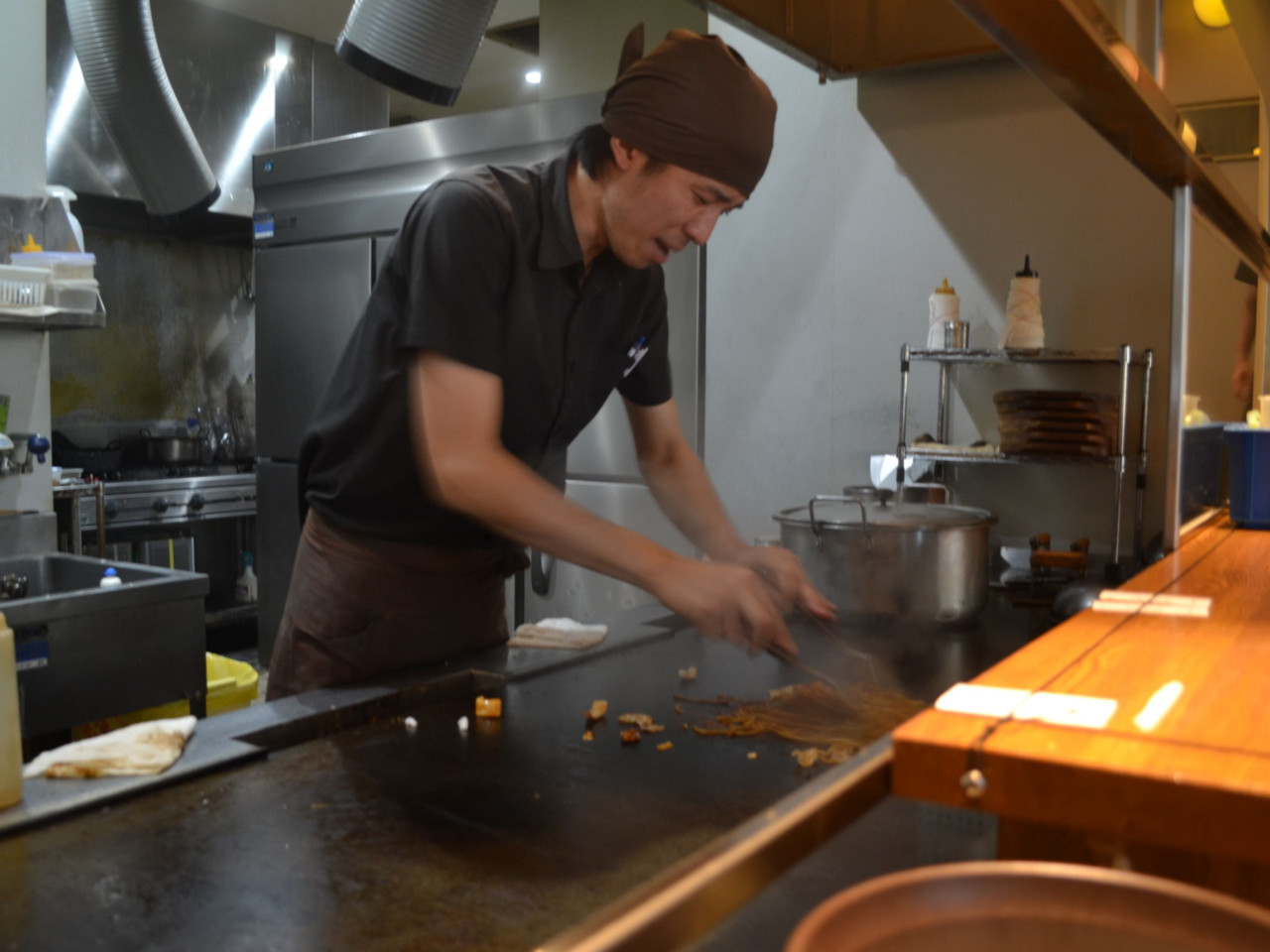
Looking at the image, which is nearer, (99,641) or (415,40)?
(415,40)

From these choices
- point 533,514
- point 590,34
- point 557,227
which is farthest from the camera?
point 590,34

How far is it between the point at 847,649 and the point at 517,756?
0.60m

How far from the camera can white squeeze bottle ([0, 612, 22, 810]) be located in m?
1.02

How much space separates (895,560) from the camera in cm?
181

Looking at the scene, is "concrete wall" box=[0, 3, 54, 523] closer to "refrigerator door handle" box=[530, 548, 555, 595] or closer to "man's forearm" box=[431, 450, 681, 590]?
"refrigerator door handle" box=[530, 548, 555, 595]

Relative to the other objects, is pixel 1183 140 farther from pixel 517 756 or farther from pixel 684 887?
pixel 684 887

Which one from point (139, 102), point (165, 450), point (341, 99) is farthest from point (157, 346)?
point (139, 102)

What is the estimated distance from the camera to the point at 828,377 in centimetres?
287

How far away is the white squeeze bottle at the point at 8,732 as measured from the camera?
1.02 meters

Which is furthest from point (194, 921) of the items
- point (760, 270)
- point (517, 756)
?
point (760, 270)

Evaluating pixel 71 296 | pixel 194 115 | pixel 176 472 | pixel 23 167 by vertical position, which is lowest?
pixel 176 472

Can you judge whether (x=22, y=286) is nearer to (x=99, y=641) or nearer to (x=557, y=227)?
(x=99, y=641)

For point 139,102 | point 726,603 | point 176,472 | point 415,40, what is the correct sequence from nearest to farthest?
point 726,603 < point 415,40 < point 139,102 < point 176,472

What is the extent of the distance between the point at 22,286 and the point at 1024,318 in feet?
8.80
